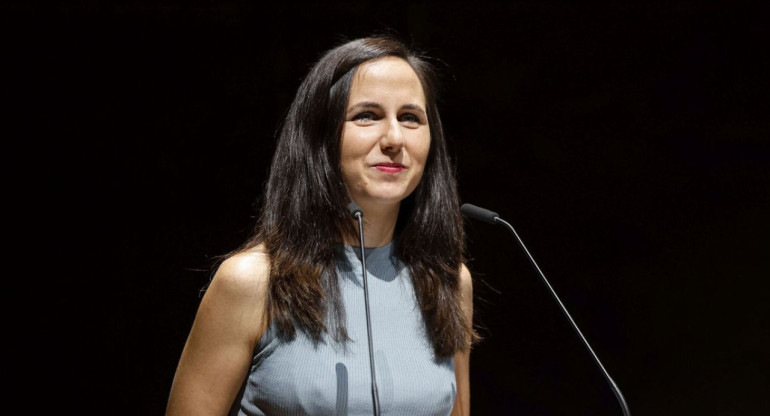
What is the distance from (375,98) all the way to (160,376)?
3.66ft

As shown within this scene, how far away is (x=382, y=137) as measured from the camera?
1.42 meters

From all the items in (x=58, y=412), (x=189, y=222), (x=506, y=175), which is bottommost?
(x=58, y=412)

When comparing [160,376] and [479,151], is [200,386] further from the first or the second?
[479,151]

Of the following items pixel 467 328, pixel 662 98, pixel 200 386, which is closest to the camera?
pixel 200 386

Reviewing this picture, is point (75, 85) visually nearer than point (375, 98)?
No

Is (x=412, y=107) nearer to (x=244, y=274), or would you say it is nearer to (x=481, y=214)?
(x=481, y=214)

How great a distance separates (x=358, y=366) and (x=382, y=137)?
350 millimetres

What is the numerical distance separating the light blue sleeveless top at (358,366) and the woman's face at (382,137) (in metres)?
0.13

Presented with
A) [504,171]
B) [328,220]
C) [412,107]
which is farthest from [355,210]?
[504,171]

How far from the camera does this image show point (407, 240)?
154cm

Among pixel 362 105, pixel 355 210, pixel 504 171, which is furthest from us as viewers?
pixel 504 171

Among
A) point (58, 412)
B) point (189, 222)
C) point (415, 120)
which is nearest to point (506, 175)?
point (189, 222)

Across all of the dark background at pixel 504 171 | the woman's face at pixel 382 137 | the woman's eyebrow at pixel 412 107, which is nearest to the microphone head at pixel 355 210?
the woman's face at pixel 382 137

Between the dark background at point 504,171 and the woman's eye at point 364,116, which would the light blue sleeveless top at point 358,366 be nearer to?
the woman's eye at point 364,116
